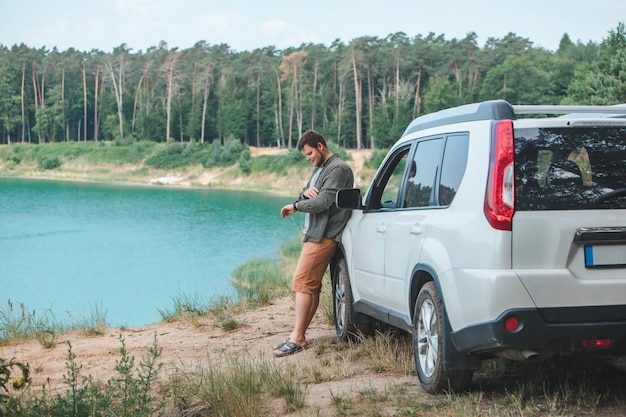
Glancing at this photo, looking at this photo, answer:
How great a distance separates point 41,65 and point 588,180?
125m

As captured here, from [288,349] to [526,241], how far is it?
3.83m

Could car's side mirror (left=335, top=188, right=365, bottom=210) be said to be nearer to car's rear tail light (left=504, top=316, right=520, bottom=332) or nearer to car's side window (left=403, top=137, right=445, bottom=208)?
car's side window (left=403, top=137, right=445, bottom=208)

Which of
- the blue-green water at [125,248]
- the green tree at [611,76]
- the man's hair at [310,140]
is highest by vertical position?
the green tree at [611,76]

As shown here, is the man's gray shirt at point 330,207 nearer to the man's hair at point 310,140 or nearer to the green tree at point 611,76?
the man's hair at point 310,140

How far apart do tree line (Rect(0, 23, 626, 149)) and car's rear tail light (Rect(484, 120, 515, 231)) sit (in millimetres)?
69863

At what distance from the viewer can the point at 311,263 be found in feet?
26.1

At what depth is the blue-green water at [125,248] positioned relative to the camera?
2277 cm

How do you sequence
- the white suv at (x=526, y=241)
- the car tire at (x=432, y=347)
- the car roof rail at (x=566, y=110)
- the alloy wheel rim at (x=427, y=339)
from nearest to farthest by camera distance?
1. the white suv at (x=526, y=241)
2. the car roof rail at (x=566, y=110)
3. the car tire at (x=432, y=347)
4. the alloy wheel rim at (x=427, y=339)

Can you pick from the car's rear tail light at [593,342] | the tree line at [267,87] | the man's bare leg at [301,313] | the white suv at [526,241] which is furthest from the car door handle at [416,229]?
the tree line at [267,87]

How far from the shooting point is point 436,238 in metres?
5.30

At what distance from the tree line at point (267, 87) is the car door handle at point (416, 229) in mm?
69151

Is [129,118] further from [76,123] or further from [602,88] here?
[602,88]

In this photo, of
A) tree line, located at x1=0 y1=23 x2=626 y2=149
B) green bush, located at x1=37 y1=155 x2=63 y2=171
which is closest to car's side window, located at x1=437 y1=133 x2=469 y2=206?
tree line, located at x1=0 y1=23 x2=626 y2=149

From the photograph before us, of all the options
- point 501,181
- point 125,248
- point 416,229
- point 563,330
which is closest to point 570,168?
point 501,181
